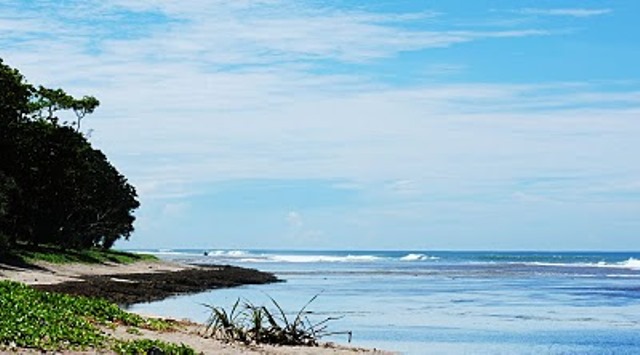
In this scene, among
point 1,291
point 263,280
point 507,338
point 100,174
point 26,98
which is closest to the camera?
point 1,291

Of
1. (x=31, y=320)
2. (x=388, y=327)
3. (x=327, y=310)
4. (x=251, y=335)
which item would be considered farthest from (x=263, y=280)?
(x=31, y=320)

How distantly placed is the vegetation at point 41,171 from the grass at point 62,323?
26962mm

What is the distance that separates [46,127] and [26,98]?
16.9ft

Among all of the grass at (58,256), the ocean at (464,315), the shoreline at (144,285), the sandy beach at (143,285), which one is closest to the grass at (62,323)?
the sandy beach at (143,285)

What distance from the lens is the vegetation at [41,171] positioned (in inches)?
2224

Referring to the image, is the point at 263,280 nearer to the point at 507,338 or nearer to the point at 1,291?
the point at 507,338

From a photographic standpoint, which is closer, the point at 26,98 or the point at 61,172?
the point at 26,98

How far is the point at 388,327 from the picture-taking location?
37.2 metres

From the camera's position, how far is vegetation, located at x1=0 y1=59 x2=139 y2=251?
56.5 metres

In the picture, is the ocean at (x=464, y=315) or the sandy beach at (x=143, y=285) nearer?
the sandy beach at (x=143, y=285)

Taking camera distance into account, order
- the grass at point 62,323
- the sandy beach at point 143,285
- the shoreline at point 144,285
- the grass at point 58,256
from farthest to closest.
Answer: the grass at point 58,256, the shoreline at point 144,285, the sandy beach at point 143,285, the grass at point 62,323

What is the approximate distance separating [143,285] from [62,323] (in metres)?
34.0

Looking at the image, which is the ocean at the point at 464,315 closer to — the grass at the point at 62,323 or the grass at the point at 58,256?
the grass at the point at 62,323

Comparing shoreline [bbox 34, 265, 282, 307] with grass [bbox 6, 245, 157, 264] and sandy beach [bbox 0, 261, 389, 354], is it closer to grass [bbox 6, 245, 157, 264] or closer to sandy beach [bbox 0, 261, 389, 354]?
sandy beach [bbox 0, 261, 389, 354]
